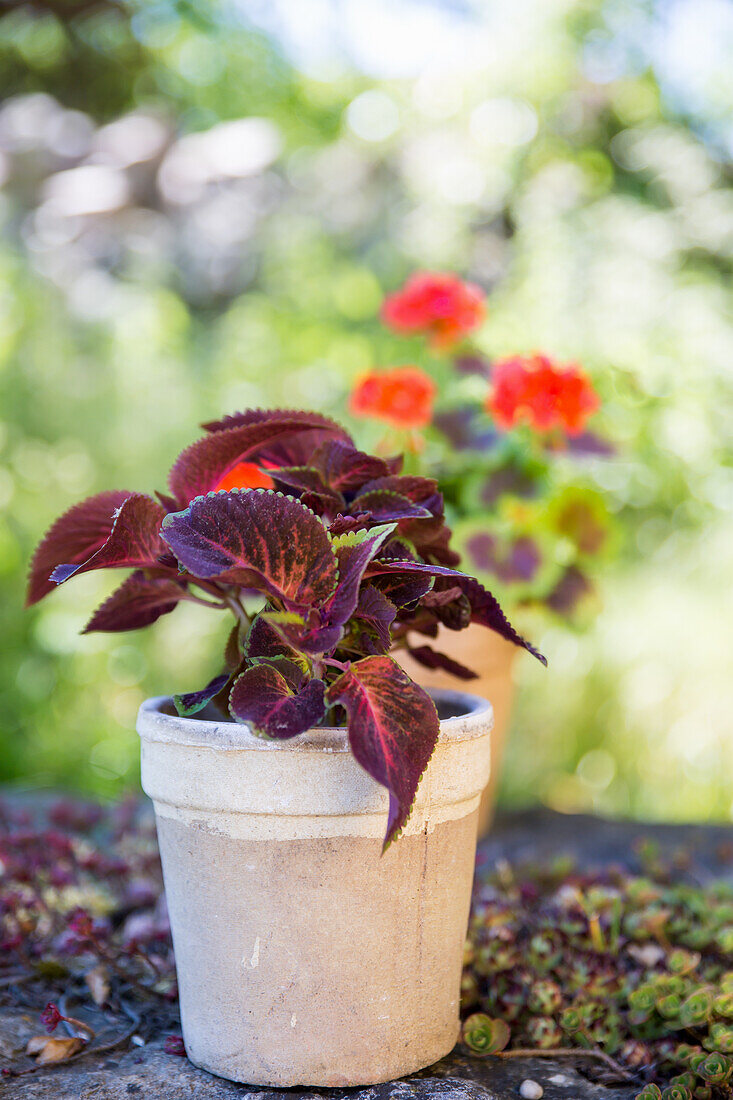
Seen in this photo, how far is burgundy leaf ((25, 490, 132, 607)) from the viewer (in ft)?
2.96

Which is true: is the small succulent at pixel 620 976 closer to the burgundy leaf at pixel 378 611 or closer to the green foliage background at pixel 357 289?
the burgundy leaf at pixel 378 611

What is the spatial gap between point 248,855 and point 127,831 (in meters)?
0.95

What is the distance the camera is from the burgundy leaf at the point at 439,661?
99cm

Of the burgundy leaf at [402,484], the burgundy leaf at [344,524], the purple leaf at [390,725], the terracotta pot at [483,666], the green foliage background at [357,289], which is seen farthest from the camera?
the green foliage background at [357,289]

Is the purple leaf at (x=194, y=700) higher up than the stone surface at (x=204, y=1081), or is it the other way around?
the purple leaf at (x=194, y=700)

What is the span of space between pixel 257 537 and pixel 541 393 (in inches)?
38.4

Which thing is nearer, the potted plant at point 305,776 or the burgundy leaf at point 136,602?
the potted plant at point 305,776

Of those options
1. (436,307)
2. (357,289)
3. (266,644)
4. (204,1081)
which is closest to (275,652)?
(266,644)

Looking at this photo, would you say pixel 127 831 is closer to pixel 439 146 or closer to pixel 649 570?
pixel 649 570

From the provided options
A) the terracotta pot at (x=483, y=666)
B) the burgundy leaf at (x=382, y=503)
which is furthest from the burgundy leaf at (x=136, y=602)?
the terracotta pot at (x=483, y=666)

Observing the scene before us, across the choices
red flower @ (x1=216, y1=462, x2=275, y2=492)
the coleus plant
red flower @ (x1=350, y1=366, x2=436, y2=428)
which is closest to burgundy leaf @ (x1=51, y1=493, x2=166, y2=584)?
the coleus plant

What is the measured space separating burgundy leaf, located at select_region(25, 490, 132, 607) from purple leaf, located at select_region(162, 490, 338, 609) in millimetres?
167

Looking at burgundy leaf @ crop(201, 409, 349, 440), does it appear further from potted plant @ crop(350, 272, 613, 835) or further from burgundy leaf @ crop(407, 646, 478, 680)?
potted plant @ crop(350, 272, 613, 835)

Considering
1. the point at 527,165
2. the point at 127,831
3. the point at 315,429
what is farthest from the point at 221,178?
the point at 315,429
